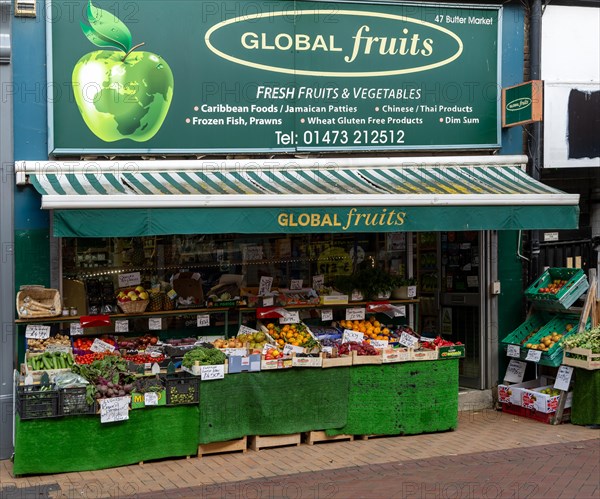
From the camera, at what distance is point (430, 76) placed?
11.5m

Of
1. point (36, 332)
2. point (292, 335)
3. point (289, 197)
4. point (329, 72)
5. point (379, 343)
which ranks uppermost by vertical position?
point (329, 72)

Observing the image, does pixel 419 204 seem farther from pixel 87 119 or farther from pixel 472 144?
pixel 87 119

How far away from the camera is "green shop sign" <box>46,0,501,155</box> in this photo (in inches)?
394

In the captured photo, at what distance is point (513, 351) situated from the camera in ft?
38.1

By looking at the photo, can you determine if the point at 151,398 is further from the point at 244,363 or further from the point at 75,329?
the point at 75,329

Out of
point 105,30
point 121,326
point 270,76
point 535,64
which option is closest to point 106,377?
point 121,326

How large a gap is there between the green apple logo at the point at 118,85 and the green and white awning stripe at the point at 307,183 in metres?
0.58

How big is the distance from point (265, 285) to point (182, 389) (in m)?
2.42

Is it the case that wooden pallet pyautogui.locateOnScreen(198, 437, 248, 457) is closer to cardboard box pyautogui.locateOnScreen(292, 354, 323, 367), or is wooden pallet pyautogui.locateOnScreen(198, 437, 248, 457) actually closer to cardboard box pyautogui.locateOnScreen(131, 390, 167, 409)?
cardboard box pyautogui.locateOnScreen(131, 390, 167, 409)

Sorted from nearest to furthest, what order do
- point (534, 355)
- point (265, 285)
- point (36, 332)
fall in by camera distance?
point (36, 332) → point (534, 355) → point (265, 285)

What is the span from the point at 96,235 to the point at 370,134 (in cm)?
402

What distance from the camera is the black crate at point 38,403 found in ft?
28.2

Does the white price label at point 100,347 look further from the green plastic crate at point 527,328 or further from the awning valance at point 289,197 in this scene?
the green plastic crate at point 527,328

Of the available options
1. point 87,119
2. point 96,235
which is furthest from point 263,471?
point 87,119
